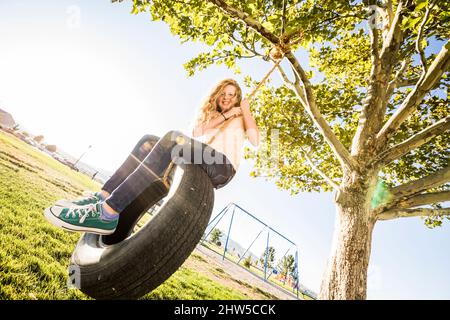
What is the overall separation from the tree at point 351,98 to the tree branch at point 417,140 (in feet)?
0.06

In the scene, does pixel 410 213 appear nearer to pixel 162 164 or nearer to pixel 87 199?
pixel 162 164

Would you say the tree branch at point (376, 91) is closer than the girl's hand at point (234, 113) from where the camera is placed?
No

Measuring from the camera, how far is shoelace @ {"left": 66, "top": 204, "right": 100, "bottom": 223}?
224 cm

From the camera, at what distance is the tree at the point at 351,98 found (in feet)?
12.7

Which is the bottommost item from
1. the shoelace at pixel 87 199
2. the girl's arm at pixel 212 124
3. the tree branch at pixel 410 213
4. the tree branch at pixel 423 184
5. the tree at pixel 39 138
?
the shoelace at pixel 87 199

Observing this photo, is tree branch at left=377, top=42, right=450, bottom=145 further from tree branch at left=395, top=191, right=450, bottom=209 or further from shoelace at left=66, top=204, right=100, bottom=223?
shoelace at left=66, top=204, right=100, bottom=223

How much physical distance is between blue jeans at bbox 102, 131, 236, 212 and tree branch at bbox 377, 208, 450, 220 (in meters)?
3.37

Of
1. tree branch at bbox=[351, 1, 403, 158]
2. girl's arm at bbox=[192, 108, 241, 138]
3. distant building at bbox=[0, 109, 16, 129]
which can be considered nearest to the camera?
girl's arm at bbox=[192, 108, 241, 138]

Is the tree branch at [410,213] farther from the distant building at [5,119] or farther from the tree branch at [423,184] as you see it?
the distant building at [5,119]

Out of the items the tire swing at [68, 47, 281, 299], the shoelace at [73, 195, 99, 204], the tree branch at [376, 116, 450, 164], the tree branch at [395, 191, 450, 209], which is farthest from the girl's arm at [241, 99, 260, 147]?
the tree branch at [395, 191, 450, 209]

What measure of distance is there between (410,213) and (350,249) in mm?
1510

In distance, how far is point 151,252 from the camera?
1922 mm

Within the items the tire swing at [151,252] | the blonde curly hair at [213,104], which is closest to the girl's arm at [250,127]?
the blonde curly hair at [213,104]
